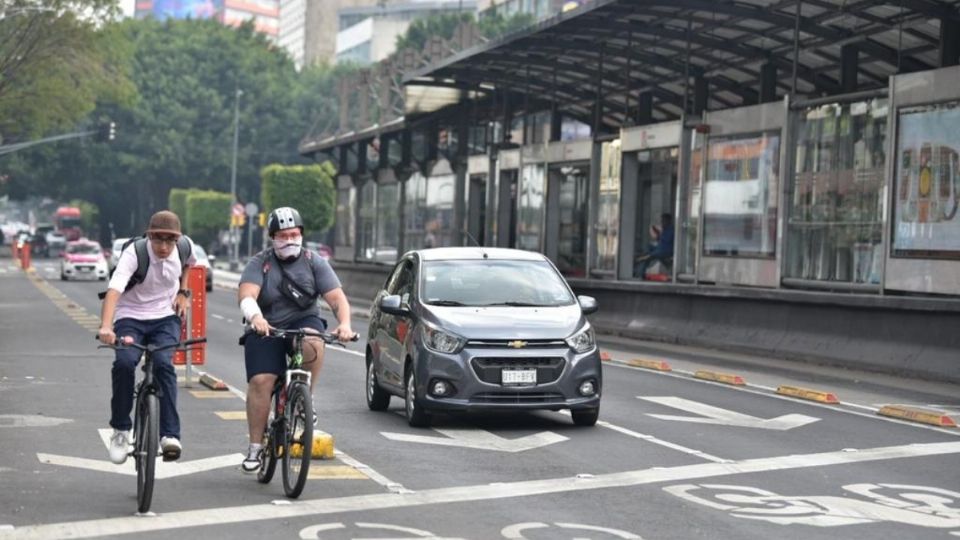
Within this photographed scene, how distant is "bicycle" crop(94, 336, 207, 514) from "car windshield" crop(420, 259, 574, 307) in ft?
18.1

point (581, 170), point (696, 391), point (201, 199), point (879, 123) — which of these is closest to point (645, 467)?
point (696, 391)

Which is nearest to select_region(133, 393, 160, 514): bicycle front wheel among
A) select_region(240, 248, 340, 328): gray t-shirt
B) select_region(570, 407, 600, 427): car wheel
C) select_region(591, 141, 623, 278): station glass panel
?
select_region(240, 248, 340, 328): gray t-shirt

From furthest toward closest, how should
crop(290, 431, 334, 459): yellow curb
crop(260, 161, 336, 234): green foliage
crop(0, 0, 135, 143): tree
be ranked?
crop(260, 161, 336, 234): green foliage, crop(0, 0, 135, 143): tree, crop(290, 431, 334, 459): yellow curb

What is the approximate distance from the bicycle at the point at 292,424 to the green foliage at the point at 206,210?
9711 cm

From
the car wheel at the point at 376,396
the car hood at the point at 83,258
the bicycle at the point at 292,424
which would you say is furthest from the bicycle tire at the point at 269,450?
the car hood at the point at 83,258

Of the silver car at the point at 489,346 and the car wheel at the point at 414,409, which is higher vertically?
the silver car at the point at 489,346

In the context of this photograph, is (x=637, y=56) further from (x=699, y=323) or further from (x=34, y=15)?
(x=34, y=15)

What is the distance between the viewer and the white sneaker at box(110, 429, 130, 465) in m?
11.1

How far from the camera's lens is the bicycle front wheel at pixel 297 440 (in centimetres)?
1090

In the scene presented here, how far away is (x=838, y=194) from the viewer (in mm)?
26125

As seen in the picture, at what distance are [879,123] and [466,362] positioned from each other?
11447 mm

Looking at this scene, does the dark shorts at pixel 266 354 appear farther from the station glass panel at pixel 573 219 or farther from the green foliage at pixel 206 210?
the green foliage at pixel 206 210

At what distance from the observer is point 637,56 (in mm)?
31875

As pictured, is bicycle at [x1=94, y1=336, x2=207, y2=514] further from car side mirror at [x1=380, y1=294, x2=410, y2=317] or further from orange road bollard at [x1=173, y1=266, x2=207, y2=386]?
orange road bollard at [x1=173, y1=266, x2=207, y2=386]
